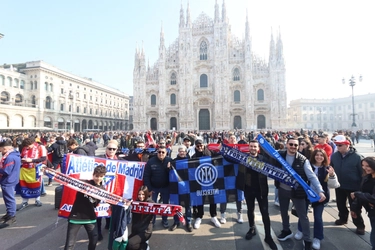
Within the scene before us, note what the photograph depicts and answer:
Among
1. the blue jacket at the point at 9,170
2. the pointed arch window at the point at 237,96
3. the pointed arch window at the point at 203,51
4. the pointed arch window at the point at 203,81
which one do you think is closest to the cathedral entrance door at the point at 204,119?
the pointed arch window at the point at 203,81

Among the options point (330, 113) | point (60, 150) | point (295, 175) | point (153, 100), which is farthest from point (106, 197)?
point (330, 113)

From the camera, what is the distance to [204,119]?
39750 millimetres

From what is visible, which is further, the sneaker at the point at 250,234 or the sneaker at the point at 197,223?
the sneaker at the point at 197,223

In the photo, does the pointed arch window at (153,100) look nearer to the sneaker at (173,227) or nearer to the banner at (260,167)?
the sneaker at (173,227)

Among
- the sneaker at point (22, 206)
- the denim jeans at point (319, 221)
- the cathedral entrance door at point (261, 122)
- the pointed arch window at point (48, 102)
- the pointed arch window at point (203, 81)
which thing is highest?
the pointed arch window at point (203, 81)

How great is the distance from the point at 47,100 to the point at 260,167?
46.1m

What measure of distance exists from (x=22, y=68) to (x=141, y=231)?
1967 inches

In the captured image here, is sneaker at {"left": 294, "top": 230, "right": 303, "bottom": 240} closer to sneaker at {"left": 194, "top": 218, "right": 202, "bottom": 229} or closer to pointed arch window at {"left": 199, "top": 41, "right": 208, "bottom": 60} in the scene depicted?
sneaker at {"left": 194, "top": 218, "right": 202, "bottom": 229}

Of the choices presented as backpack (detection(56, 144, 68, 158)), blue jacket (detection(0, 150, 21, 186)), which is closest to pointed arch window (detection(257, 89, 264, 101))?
backpack (detection(56, 144, 68, 158))

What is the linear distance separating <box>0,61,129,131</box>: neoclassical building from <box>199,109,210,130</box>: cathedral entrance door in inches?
859

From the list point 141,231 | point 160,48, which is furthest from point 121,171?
point 160,48

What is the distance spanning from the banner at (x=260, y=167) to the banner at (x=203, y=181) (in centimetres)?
41

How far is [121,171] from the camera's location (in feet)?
14.0

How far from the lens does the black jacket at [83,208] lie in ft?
9.64
